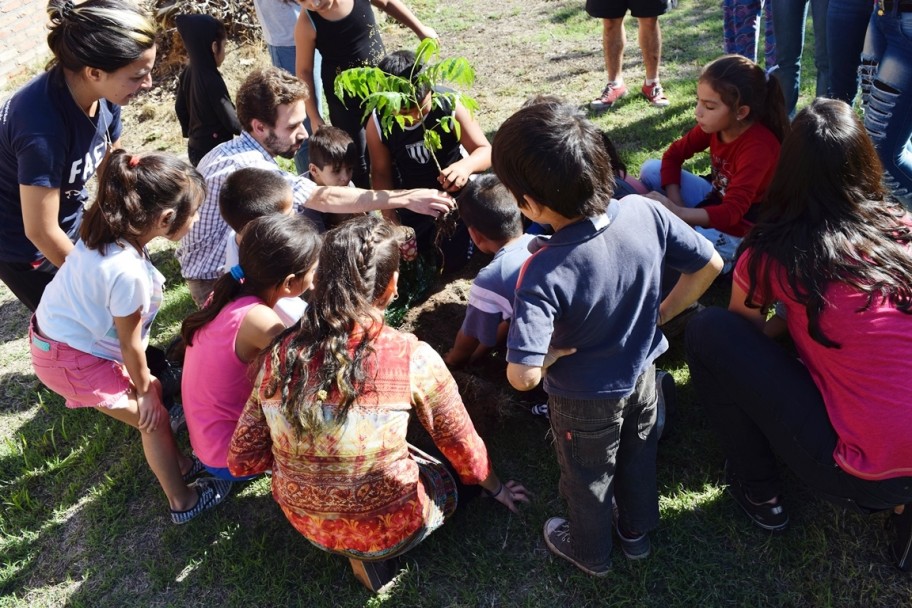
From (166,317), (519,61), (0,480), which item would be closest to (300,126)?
(166,317)

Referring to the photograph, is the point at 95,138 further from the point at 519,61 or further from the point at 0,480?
the point at 519,61

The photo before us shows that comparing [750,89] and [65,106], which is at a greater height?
[65,106]

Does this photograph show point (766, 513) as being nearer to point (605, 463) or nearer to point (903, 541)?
point (903, 541)

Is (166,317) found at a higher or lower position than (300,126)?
lower

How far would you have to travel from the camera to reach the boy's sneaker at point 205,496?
2.73m

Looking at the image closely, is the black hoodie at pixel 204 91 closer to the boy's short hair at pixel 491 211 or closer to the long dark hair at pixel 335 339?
the boy's short hair at pixel 491 211

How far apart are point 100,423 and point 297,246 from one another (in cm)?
172

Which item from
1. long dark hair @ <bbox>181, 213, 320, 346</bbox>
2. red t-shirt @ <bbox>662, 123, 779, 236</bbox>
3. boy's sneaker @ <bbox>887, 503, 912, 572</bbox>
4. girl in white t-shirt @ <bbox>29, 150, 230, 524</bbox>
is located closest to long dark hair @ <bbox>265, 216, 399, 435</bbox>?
long dark hair @ <bbox>181, 213, 320, 346</bbox>

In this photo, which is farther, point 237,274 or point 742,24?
point 742,24

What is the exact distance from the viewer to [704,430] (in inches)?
108

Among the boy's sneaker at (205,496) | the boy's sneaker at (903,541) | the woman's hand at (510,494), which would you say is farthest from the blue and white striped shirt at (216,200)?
the boy's sneaker at (903,541)

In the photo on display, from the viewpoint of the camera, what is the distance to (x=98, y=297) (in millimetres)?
2396

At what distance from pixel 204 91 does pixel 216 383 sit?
6.40ft

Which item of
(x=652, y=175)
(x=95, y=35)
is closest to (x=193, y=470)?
(x=95, y=35)
